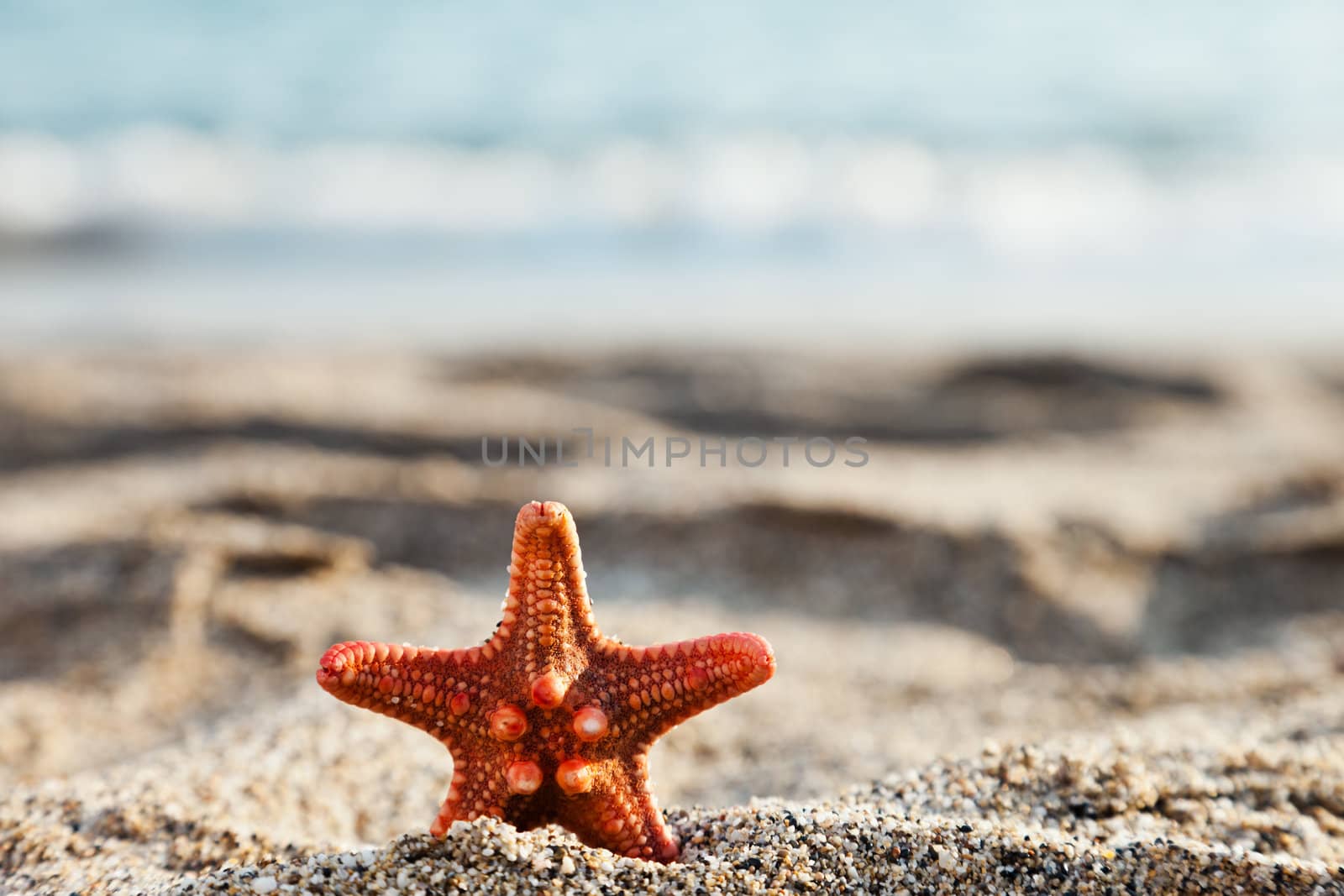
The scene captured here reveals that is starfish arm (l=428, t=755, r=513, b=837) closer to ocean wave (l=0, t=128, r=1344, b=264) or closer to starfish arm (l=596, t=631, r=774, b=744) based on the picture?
starfish arm (l=596, t=631, r=774, b=744)

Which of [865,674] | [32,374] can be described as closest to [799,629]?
[865,674]

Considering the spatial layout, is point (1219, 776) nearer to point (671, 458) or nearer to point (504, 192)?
point (671, 458)
